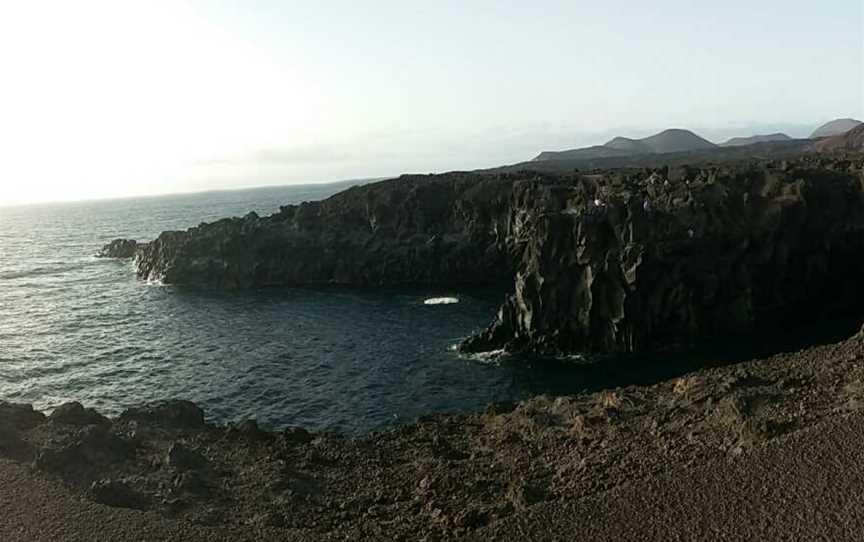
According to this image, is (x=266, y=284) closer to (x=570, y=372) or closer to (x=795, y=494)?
(x=570, y=372)

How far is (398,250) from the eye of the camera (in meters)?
A: 84.9

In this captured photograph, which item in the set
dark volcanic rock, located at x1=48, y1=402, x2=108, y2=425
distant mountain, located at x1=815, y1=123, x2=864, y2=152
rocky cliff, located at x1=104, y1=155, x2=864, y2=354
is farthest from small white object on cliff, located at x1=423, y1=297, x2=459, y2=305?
distant mountain, located at x1=815, y1=123, x2=864, y2=152

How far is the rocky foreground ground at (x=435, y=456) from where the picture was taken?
18.3m

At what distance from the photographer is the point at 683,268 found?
49.6 metres

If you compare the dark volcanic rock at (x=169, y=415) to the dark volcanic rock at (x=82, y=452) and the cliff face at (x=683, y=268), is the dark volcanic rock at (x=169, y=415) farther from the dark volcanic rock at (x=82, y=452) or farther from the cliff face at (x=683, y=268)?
the cliff face at (x=683, y=268)

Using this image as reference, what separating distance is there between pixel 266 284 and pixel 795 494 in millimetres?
74590

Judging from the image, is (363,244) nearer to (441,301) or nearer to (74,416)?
(441,301)

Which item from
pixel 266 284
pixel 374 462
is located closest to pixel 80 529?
pixel 374 462

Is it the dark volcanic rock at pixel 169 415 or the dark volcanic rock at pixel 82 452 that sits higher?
the dark volcanic rock at pixel 82 452

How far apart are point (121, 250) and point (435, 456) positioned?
112 m

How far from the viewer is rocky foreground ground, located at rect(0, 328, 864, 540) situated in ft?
60.1

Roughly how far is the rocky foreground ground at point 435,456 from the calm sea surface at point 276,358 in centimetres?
900

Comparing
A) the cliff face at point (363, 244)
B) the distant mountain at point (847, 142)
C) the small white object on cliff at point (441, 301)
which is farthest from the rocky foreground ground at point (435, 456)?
the distant mountain at point (847, 142)

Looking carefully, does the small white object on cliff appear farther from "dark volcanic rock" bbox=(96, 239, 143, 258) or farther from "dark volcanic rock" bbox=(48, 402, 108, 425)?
"dark volcanic rock" bbox=(96, 239, 143, 258)
